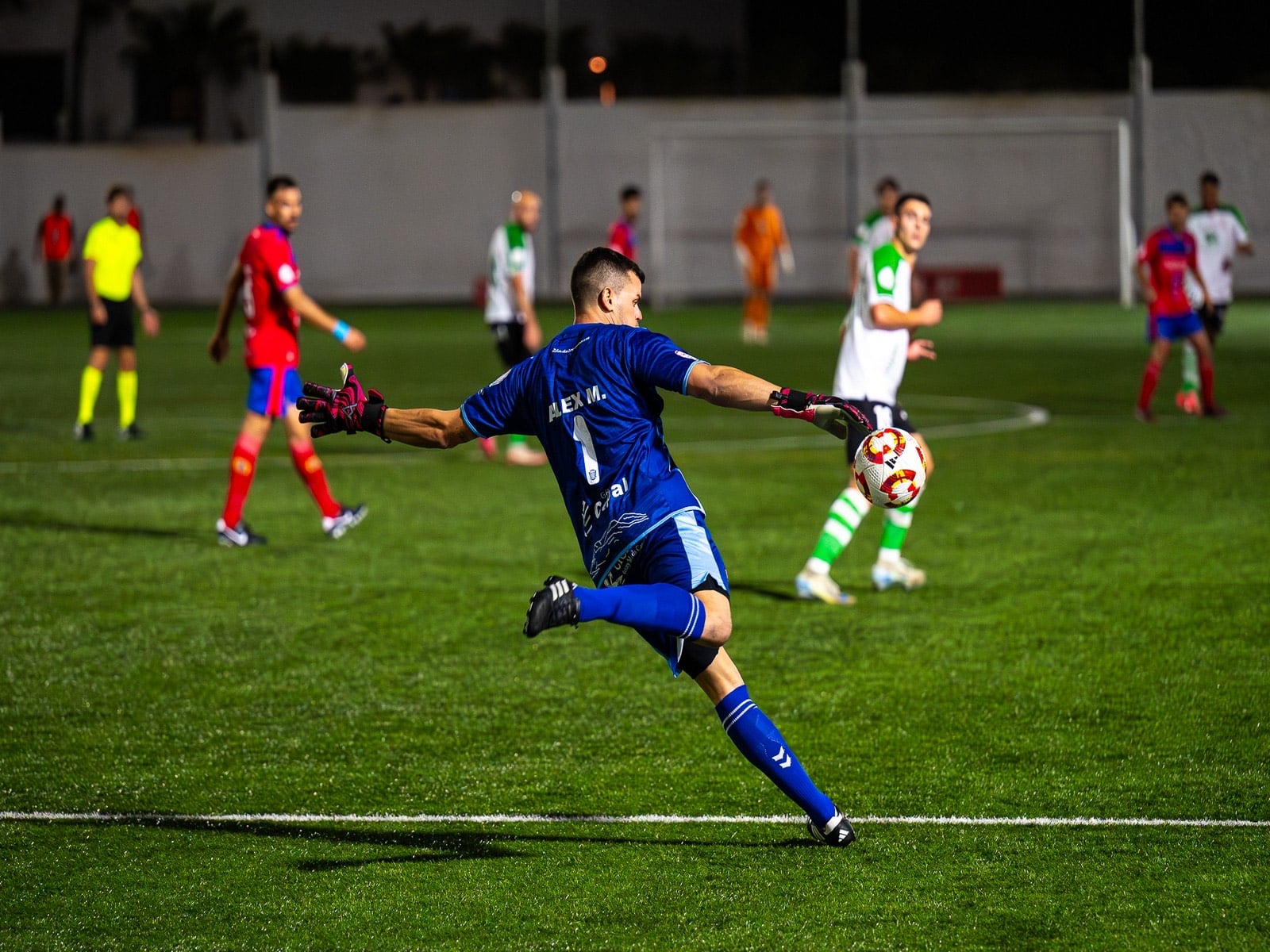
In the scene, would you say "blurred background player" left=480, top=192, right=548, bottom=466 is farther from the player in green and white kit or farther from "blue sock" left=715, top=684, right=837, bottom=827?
"blue sock" left=715, top=684, right=837, bottom=827

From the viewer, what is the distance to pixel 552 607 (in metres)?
4.32

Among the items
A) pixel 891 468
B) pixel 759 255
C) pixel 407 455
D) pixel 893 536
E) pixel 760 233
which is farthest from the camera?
pixel 760 233

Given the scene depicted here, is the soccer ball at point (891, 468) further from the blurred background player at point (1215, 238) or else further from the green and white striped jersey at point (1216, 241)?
the green and white striped jersey at point (1216, 241)

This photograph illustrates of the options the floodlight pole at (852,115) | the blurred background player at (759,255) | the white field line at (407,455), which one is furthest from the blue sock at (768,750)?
the floodlight pole at (852,115)

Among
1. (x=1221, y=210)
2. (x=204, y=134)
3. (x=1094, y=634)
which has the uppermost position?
(x=204, y=134)

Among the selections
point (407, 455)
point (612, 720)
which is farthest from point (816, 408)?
point (407, 455)

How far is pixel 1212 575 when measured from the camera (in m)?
8.97

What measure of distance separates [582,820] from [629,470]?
119 centimetres

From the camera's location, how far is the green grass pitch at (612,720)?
4.52 meters

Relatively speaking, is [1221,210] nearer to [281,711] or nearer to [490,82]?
[281,711]

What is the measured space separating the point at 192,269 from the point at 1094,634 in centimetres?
3678

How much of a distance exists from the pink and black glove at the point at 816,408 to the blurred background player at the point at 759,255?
72.3ft

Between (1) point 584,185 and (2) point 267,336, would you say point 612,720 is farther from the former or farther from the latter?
(1) point 584,185

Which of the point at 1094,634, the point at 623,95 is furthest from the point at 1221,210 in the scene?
the point at 623,95
